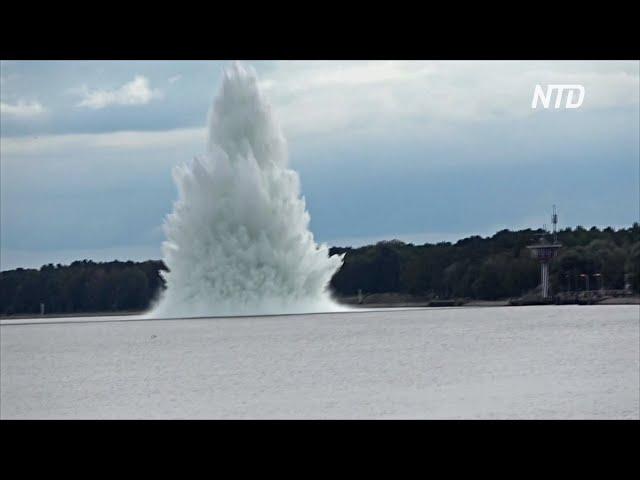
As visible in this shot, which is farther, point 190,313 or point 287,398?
point 190,313

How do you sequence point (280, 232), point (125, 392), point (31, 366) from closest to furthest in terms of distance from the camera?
1. point (125, 392)
2. point (31, 366)
3. point (280, 232)

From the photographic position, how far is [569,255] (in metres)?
109

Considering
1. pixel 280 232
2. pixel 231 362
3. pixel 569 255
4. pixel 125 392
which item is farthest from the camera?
pixel 569 255

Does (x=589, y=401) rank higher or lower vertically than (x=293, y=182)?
lower

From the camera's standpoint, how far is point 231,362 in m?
46.4

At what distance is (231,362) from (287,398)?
14.4 meters

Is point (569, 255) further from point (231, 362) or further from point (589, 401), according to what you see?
point (589, 401)
